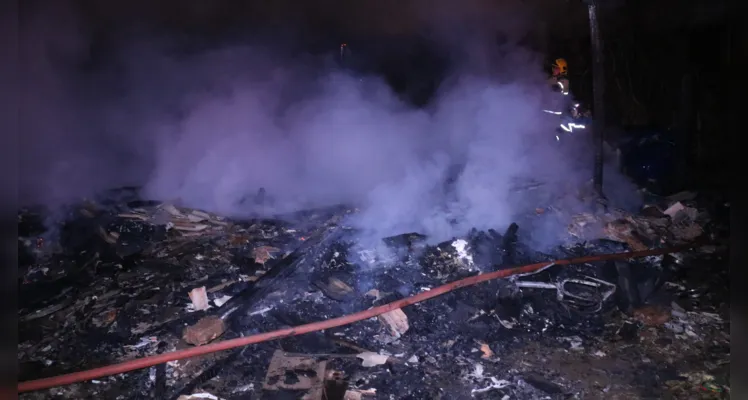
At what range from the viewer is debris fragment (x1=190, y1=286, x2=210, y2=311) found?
15.1 feet

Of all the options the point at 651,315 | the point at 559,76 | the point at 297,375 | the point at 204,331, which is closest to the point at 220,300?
the point at 204,331

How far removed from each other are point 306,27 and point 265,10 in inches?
47.1

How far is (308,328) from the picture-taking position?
402 cm

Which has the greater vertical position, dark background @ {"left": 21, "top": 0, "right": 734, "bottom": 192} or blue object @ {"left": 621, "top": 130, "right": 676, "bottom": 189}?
dark background @ {"left": 21, "top": 0, "right": 734, "bottom": 192}

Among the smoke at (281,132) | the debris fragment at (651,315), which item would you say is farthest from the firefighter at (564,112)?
the debris fragment at (651,315)

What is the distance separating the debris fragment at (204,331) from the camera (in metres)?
3.94

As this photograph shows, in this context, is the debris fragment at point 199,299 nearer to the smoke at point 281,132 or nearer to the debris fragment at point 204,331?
the debris fragment at point 204,331

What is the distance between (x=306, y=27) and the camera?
1169cm

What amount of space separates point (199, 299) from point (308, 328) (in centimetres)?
144

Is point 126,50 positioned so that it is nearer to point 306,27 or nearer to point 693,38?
point 306,27

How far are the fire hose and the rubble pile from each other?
0.34ft

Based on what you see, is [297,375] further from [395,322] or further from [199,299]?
[199,299]

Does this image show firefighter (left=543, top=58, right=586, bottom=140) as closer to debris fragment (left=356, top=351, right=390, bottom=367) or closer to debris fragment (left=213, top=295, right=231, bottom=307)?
debris fragment (left=356, top=351, right=390, bottom=367)

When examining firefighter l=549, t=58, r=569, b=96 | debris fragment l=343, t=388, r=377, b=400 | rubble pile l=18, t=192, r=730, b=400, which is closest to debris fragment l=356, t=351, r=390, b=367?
rubble pile l=18, t=192, r=730, b=400
